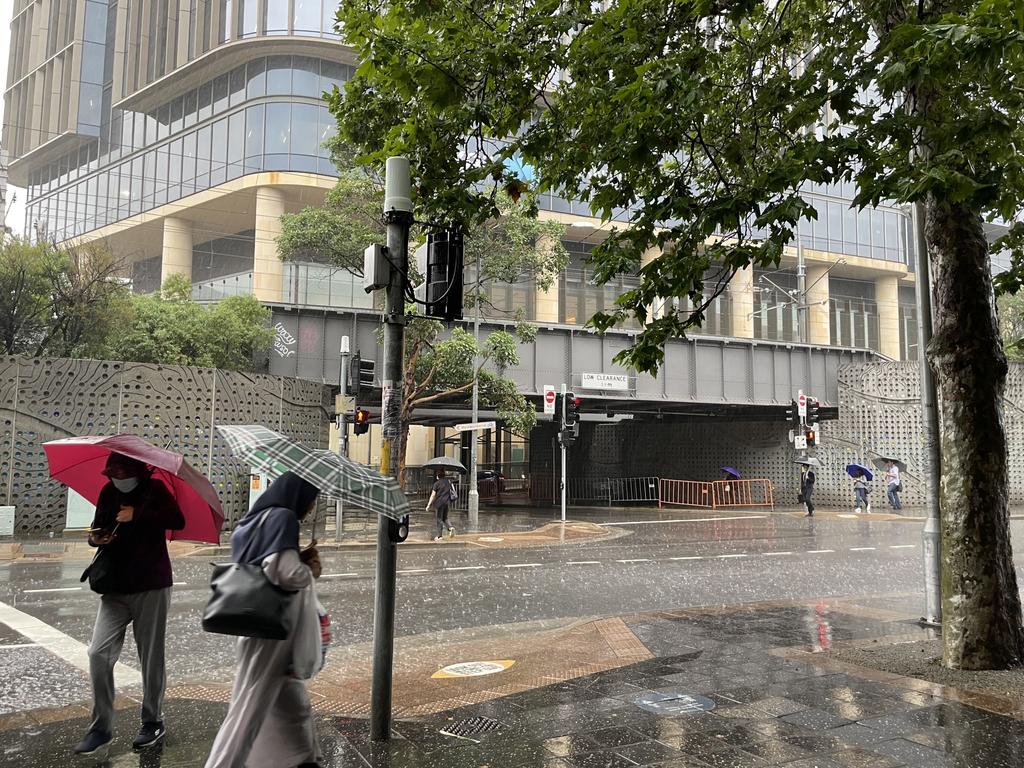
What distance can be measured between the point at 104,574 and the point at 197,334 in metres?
21.2

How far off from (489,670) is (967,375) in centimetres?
472

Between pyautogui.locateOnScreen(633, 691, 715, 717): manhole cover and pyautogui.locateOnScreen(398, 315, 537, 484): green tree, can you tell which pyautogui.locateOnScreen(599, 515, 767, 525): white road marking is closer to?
pyautogui.locateOnScreen(398, 315, 537, 484): green tree

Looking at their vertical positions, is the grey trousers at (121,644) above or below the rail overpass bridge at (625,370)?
below

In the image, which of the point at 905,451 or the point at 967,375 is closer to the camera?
the point at 967,375

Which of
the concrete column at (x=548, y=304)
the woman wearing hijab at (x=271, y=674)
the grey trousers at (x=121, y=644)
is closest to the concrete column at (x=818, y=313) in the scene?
the concrete column at (x=548, y=304)

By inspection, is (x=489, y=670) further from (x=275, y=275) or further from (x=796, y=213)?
(x=275, y=275)

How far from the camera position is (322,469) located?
3.71 meters

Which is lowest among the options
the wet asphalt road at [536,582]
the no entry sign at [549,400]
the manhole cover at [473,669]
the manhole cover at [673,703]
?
the wet asphalt road at [536,582]

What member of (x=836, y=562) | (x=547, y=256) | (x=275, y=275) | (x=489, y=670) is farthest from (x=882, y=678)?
(x=275, y=275)

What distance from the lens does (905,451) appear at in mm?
32531

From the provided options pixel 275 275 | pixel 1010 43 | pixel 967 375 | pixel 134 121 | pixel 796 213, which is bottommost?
pixel 967 375

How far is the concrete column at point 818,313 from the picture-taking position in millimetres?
41281

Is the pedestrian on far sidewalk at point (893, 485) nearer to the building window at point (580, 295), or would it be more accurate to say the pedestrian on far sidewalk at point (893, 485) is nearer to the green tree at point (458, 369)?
the building window at point (580, 295)

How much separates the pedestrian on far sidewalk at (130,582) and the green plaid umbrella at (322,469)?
1.12 m
